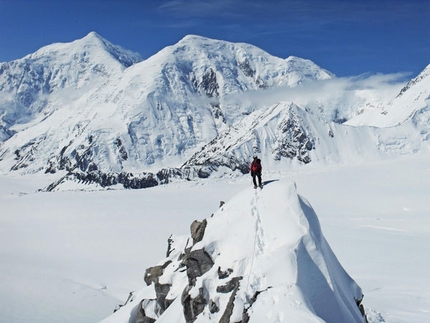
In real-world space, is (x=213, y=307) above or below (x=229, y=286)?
below

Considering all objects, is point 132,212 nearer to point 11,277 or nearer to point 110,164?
point 11,277

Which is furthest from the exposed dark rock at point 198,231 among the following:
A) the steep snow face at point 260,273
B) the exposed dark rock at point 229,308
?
the exposed dark rock at point 229,308

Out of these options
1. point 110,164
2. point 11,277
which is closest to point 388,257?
point 11,277

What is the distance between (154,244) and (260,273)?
33.4 m

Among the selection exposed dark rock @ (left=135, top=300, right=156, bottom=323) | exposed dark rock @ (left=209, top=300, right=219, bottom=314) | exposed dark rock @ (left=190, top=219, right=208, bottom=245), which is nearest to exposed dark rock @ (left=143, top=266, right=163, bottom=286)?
exposed dark rock @ (left=135, top=300, right=156, bottom=323)

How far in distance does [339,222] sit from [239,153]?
304 feet

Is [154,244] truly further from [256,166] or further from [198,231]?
[198,231]

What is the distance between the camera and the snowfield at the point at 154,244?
2392 centimetres

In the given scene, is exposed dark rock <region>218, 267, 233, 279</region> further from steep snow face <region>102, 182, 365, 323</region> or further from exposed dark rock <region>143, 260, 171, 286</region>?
exposed dark rock <region>143, 260, 171, 286</region>

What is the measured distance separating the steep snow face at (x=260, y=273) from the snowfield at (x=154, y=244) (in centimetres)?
14

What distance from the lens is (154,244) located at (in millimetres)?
45469

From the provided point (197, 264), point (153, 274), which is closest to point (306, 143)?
point (153, 274)

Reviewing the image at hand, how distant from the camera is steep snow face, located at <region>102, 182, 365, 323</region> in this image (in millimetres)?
12422

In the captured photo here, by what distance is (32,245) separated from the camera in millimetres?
49688
